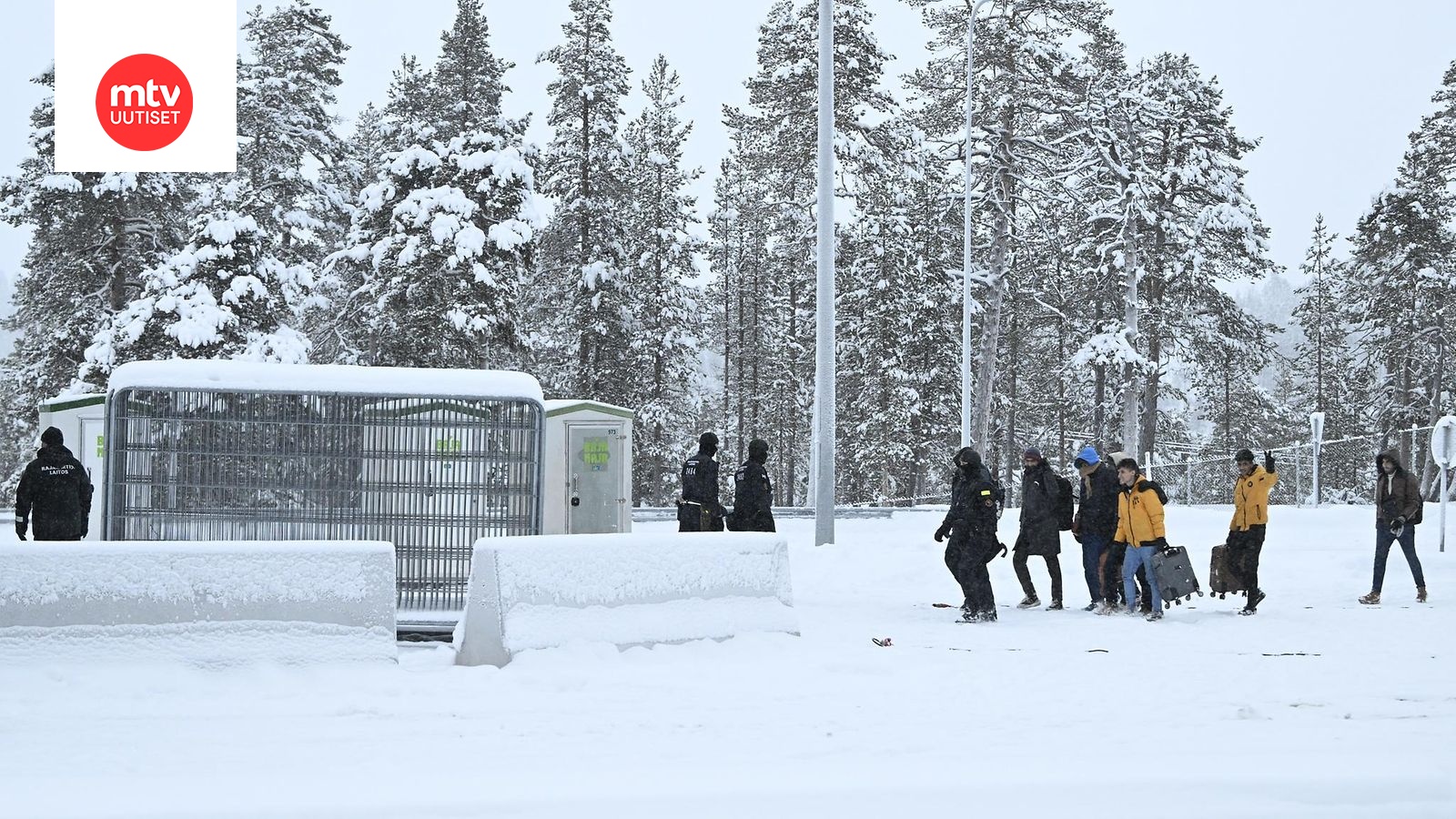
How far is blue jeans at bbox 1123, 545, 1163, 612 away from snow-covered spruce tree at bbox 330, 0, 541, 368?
2101cm

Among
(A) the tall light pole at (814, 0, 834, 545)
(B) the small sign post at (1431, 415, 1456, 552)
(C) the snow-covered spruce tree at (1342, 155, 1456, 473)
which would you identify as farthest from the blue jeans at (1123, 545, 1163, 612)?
(C) the snow-covered spruce tree at (1342, 155, 1456, 473)

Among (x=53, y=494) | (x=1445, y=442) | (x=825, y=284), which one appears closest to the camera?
(x=53, y=494)

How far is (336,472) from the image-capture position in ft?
35.6

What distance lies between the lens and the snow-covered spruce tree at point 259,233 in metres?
27.7

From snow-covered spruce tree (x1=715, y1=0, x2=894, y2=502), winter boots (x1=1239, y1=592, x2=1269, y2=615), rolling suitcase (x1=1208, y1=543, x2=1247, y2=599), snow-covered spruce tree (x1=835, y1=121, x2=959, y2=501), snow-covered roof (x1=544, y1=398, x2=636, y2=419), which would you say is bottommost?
winter boots (x1=1239, y1=592, x2=1269, y2=615)

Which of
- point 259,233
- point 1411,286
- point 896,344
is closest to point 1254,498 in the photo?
point 259,233

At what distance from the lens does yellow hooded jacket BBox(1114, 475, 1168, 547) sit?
12.8 metres

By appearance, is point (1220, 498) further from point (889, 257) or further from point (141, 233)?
point (141, 233)

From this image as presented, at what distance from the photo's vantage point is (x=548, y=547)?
30.1ft

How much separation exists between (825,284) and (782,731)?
11.9 meters

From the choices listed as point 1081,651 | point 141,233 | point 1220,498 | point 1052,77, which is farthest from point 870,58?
point 1081,651

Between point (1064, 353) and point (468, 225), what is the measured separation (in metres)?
35.5

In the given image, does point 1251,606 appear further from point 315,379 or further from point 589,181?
point 589,181

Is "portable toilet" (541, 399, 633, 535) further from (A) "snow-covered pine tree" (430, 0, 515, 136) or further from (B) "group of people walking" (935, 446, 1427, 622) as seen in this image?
(A) "snow-covered pine tree" (430, 0, 515, 136)
